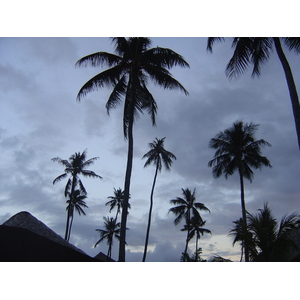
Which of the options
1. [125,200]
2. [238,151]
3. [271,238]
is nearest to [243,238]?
[271,238]

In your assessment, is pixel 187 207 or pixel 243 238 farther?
pixel 187 207

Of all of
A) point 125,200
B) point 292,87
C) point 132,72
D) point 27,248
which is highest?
point 132,72

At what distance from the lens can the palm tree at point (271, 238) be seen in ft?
33.8

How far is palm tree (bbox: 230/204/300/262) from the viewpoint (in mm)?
10297

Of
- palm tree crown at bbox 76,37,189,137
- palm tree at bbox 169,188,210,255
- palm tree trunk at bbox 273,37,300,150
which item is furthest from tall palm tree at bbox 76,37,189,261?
palm tree at bbox 169,188,210,255

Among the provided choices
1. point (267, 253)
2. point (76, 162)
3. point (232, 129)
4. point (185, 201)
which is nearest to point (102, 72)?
point (267, 253)

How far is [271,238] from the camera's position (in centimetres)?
1048

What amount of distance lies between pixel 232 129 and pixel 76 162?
17704mm

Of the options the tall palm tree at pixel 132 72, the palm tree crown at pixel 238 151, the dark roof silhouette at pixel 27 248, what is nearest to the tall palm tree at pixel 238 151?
the palm tree crown at pixel 238 151

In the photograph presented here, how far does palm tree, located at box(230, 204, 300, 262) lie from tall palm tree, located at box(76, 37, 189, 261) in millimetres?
6968

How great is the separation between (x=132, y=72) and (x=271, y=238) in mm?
10182

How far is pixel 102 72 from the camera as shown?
1452 cm

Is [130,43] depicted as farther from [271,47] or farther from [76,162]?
[76,162]

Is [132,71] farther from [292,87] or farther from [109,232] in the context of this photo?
[109,232]
